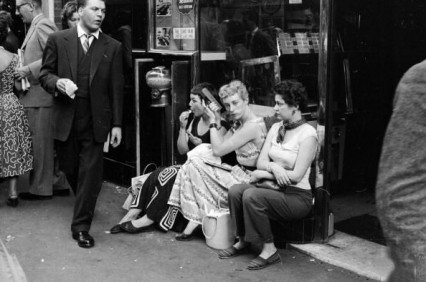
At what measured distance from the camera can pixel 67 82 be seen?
532 centimetres

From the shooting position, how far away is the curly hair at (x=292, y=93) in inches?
197

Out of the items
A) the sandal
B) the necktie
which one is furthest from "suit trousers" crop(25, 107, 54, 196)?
the sandal

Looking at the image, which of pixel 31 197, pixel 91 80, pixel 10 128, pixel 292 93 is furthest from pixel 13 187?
pixel 292 93

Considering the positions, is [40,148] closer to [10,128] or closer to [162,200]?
[10,128]

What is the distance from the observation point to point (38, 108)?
692cm

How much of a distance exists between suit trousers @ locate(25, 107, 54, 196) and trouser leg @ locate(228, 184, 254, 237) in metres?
2.50

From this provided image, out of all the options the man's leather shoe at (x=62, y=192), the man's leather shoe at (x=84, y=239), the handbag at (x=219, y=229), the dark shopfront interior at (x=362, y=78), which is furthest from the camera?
the man's leather shoe at (x=62, y=192)

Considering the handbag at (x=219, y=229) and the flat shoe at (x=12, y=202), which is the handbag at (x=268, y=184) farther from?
the flat shoe at (x=12, y=202)

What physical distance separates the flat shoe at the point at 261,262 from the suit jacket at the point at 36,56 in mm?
2991

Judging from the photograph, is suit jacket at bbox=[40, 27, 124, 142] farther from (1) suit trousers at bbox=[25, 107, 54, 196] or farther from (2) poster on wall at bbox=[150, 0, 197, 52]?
(1) suit trousers at bbox=[25, 107, 54, 196]

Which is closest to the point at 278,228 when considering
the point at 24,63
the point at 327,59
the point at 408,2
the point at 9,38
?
the point at 327,59

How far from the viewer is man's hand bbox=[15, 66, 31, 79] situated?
667 centimetres

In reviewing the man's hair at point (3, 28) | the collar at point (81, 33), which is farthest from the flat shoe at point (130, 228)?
the man's hair at point (3, 28)

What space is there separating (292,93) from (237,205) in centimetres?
93
